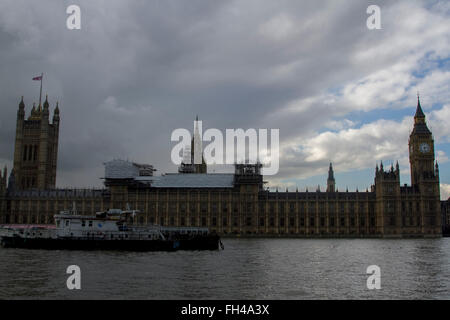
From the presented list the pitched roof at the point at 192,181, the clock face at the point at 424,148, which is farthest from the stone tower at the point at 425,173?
the pitched roof at the point at 192,181

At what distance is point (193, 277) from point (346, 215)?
104338mm

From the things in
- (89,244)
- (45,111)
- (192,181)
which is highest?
(45,111)

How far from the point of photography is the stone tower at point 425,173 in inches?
5241

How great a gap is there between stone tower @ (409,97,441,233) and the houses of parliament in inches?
11.7

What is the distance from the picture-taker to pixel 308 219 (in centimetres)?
13650

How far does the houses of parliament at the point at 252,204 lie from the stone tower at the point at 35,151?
68.0 ft

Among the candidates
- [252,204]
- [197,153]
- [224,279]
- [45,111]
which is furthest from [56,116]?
[224,279]

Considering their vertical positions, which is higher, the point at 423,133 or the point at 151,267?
the point at 423,133

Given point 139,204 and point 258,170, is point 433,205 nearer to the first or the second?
point 258,170

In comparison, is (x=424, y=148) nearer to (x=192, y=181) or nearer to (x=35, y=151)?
(x=192, y=181)

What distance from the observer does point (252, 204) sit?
13612cm

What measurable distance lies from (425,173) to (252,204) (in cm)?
5512

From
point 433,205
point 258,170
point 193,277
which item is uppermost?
point 258,170

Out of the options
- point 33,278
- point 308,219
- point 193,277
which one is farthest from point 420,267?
point 308,219
